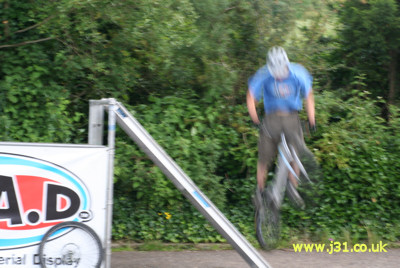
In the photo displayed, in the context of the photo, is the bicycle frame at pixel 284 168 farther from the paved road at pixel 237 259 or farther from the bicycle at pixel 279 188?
the paved road at pixel 237 259

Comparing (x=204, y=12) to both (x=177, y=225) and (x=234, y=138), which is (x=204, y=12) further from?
(x=177, y=225)

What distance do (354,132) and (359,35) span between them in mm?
2007

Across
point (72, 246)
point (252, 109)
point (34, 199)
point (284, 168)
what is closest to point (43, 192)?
point (34, 199)

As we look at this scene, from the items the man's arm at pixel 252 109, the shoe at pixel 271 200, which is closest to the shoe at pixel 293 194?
the shoe at pixel 271 200

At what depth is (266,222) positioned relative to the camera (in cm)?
627

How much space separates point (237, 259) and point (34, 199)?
300cm

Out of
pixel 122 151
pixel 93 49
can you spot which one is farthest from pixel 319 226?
pixel 93 49

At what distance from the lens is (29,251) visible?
5016 mm

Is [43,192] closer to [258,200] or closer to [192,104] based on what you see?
[258,200]

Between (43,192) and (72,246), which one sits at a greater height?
(43,192)

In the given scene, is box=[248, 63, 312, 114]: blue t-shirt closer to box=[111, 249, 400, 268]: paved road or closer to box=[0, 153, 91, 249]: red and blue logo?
box=[111, 249, 400, 268]: paved road

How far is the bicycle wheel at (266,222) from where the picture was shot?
6.20m
